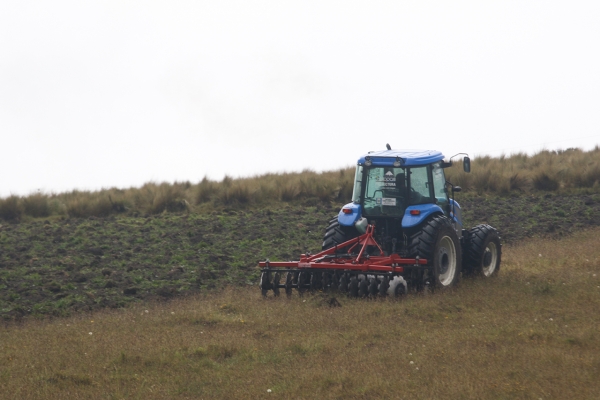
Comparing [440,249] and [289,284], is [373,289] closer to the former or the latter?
[289,284]

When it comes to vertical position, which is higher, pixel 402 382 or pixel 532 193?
pixel 532 193

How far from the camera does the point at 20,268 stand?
15172 millimetres

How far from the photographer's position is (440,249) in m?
12.9

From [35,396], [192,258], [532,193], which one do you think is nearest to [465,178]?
[532,193]

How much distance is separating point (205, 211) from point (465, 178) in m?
8.19

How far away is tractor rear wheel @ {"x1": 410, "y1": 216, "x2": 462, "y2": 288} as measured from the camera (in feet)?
40.8

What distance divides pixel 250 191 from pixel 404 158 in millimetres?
12306

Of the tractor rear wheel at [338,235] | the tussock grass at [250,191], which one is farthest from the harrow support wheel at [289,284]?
the tussock grass at [250,191]

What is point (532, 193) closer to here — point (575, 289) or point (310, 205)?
point (310, 205)

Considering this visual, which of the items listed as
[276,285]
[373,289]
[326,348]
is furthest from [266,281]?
[326,348]

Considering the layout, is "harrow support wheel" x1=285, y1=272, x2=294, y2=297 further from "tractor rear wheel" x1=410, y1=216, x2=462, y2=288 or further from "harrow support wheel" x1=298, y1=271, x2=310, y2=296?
Answer: "tractor rear wheel" x1=410, y1=216, x2=462, y2=288

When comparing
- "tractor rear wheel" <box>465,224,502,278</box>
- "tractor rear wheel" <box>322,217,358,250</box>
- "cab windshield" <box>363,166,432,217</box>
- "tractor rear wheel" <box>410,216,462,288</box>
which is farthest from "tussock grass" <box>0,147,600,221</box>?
"tractor rear wheel" <box>410,216,462,288</box>

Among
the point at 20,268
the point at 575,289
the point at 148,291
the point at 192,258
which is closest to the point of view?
the point at 575,289

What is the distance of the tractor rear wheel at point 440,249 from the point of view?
1242 cm
